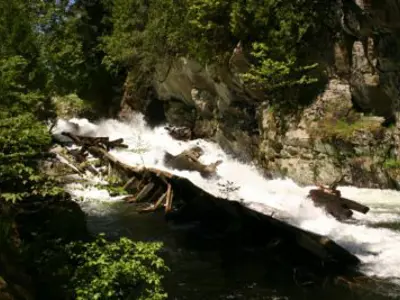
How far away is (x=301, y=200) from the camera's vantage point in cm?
1703

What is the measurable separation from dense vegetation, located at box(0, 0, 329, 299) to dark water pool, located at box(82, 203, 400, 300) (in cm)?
90

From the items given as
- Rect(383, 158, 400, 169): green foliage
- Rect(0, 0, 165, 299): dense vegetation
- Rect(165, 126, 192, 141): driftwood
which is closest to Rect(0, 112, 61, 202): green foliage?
Rect(0, 0, 165, 299): dense vegetation

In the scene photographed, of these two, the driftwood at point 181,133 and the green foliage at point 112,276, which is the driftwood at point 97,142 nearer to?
the driftwood at point 181,133

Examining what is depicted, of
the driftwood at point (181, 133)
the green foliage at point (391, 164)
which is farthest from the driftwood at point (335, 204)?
the driftwood at point (181, 133)

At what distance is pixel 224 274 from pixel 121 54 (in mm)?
24840

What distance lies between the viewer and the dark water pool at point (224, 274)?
9430 millimetres

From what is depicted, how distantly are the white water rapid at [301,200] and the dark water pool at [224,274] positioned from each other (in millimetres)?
1128

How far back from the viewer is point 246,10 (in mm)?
22594

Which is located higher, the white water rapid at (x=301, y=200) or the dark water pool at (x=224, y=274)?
the white water rapid at (x=301, y=200)

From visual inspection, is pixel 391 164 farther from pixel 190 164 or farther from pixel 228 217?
pixel 190 164

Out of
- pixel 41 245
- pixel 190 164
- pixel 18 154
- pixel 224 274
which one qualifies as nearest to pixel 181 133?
pixel 190 164

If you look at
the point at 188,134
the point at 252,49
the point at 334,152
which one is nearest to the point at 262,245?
the point at 334,152

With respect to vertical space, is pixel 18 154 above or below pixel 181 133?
below

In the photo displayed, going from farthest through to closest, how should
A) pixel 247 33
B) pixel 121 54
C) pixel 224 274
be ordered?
pixel 121 54 → pixel 247 33 → pixel 224 274
